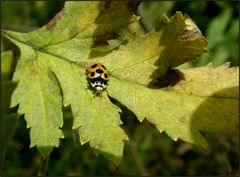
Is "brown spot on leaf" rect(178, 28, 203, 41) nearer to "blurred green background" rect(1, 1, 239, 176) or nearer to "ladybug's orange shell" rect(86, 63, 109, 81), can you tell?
"ladybug's orange shell" rect(86, 63, 109, 81)

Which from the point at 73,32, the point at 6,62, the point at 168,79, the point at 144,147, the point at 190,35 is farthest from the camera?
the point at 144,147

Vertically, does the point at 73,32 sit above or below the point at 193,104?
above

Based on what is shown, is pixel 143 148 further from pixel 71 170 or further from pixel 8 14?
pixel 8 14

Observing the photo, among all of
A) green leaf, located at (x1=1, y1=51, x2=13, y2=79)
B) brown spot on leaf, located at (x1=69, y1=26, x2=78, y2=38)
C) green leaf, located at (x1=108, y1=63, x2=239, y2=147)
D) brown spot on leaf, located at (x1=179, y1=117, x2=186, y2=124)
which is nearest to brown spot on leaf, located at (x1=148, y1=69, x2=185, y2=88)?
green leaf, located at (x1=108, y1=63, x2=239, y2=147)

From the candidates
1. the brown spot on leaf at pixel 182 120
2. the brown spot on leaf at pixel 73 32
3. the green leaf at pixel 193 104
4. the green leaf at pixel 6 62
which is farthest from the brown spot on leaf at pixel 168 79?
the green leaf at pixel 6 62

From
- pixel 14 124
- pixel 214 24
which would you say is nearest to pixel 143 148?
pixel 214 24

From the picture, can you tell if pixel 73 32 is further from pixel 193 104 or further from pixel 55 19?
pixel 193 104

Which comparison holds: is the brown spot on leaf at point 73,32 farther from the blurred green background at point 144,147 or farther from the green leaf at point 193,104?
the blurred green background at point 144,147

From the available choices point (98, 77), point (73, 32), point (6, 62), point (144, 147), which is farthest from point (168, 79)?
point (144, 147)
